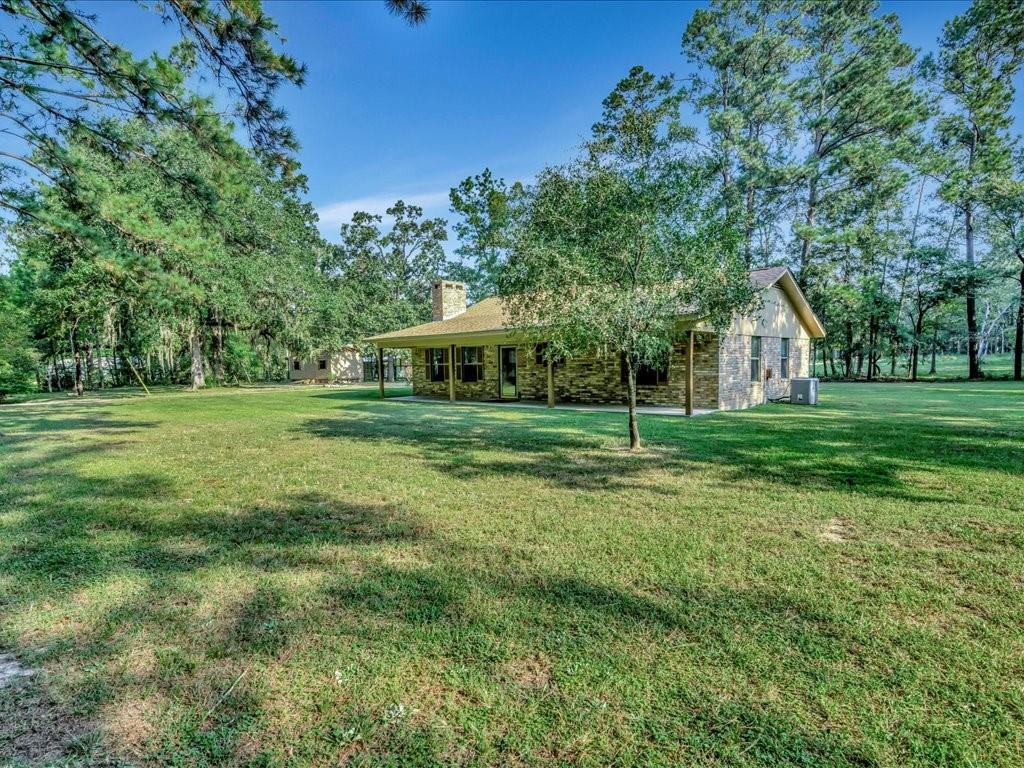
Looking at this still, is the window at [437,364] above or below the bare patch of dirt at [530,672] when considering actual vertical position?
above

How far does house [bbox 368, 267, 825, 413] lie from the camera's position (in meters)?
13.0

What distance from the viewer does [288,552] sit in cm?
387

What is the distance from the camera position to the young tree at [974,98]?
2244 centimetres

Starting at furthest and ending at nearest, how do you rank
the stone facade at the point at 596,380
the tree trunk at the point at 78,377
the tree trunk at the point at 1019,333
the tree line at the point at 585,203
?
1. the tree trunk at the point at 1019,333
2. the tree trunk at the point at 78,377
3. the stone facade at the point at 596,380
4. the tree line at the point at 585,203

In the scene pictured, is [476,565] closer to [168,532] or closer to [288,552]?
[288,552]

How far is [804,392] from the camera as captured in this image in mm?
14227

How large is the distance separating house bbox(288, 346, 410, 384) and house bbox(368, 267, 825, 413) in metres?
16.6

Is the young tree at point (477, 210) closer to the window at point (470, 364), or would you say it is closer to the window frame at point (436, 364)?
the window frame at point (436, 364)

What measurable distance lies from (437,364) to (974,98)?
88.6 ft

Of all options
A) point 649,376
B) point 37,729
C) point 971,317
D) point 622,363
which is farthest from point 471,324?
point 971,317

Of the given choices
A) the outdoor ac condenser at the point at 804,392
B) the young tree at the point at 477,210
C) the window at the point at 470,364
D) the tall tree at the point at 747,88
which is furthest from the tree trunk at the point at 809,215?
the window at the point at 470,364

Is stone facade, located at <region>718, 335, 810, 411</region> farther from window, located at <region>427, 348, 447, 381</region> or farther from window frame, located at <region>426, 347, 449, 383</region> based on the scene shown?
window, located at <region>427, 348, 447, 381</region>

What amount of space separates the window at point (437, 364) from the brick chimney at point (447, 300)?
166 centimetres

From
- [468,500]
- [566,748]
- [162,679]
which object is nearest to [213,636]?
[162,679]
